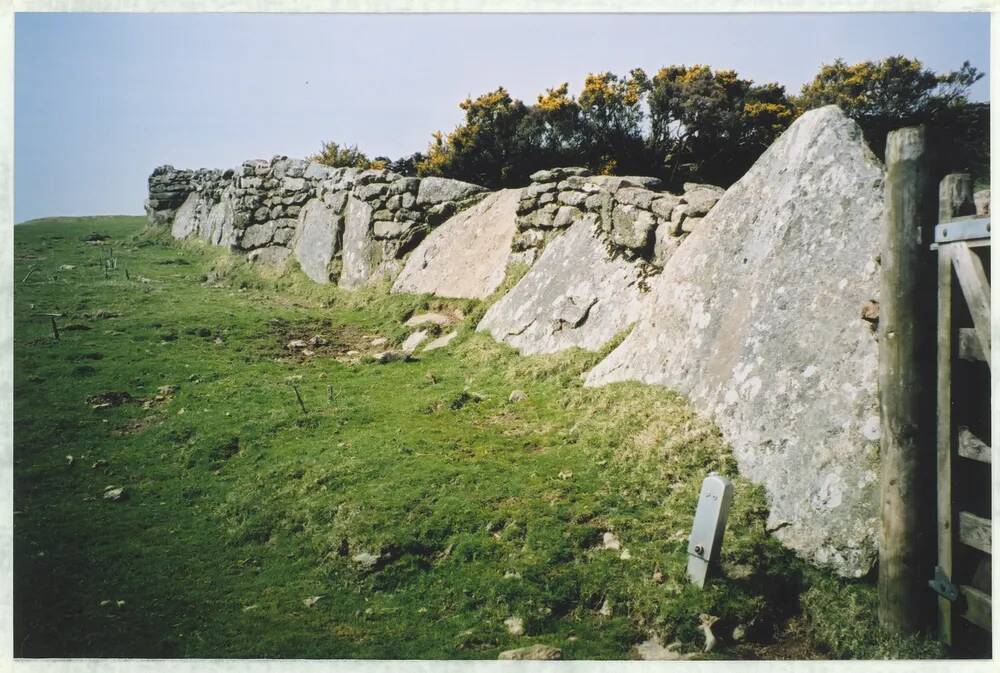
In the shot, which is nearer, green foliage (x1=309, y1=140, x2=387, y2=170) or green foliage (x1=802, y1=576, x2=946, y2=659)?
green foliage (x1=802, y1=576, x2=946, y2=659)

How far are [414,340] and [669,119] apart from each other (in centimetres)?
1062

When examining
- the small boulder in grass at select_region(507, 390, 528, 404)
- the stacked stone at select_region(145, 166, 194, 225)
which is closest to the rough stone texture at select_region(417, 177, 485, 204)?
the small boulder in grass at select_region(507, 390, 528, 404)

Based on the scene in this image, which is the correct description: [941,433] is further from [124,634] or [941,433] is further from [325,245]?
[325,245]

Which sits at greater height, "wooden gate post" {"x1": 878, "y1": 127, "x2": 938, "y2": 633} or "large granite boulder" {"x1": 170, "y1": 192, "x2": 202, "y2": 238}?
"large granite boulder" {"x1": 170, "y1": 192, "x2": 202, "y2": 238}

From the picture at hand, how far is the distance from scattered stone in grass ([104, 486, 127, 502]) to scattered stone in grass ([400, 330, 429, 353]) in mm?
6142

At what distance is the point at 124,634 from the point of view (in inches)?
203

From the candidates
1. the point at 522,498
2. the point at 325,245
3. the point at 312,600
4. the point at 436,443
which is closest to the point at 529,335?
the point at 436,443

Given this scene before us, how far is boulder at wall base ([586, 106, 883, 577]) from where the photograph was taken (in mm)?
5645

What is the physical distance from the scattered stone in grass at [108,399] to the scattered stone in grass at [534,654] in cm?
793

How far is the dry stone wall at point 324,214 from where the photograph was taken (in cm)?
1767

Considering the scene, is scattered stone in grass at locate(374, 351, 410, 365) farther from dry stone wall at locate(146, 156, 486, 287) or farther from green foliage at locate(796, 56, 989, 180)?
green foliage at locate(796, 56, 989, 180)

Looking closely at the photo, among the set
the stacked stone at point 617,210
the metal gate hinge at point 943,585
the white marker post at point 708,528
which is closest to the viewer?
the metal gate hinge at point 943,585

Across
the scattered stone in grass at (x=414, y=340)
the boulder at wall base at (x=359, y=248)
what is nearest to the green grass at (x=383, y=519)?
the scattered stone in grass at (x=414, y=340)

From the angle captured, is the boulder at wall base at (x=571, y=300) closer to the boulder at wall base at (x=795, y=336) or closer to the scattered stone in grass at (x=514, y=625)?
the boulder at wall base at (x=795, y=336)
